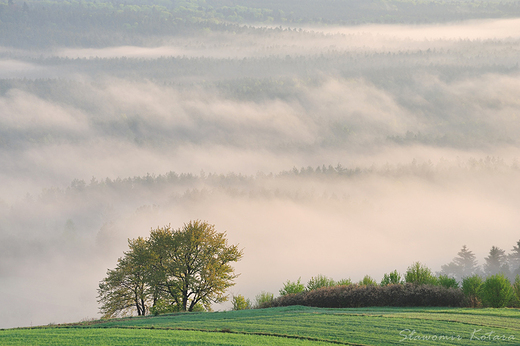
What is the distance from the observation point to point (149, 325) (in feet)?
93.8

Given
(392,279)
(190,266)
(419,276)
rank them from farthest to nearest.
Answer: (190,266), (392,279), (419,276)

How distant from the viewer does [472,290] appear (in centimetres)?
3703

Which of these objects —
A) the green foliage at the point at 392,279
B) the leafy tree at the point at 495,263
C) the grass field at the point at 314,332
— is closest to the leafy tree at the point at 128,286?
the grass field at the point at 314,332

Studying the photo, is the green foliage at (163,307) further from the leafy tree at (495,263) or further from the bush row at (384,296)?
the leafy tree at (495,263)

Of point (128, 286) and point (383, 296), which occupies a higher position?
point (128, 286)

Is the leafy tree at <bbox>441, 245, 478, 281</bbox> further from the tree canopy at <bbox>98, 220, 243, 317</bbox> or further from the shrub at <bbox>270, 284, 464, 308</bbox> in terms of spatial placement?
the shrub at <bbox>270, 284, 464, 308</bbox>

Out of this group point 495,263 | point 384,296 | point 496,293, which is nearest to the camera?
point 496,293

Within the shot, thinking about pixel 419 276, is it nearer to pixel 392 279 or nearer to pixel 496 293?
pixel 392 279

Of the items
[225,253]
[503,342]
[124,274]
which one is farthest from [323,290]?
[124,274]

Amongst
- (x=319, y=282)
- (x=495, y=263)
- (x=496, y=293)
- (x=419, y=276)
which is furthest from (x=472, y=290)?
(x=495, y=263)

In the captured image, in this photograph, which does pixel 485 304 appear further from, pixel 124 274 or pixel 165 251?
pixel 124 274

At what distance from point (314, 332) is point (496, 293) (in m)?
18.3

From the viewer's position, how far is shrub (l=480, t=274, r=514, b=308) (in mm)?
36219

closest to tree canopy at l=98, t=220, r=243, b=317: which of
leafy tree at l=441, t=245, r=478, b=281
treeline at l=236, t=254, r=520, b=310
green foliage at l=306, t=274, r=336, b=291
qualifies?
green foliage at l=306, t=274, r=336, b=291
